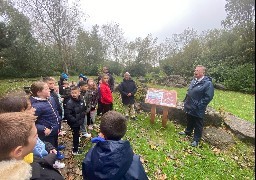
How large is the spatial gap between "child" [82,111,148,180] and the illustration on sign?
17.3 feet

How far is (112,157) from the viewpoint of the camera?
255 centimetres

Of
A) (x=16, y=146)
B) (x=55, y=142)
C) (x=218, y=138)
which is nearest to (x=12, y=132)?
(x=16, y=146)

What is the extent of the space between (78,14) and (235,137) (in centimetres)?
2267

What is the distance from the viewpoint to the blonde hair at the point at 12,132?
1718 millimetres

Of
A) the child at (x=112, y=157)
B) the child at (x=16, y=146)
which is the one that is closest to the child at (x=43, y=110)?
the child at (x=112, y=157)

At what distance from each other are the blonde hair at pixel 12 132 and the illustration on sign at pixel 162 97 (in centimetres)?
639

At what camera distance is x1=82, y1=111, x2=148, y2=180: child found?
255 centimetres

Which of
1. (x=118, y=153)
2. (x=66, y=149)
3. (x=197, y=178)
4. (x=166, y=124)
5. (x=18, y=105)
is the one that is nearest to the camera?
(x=118, y=153)

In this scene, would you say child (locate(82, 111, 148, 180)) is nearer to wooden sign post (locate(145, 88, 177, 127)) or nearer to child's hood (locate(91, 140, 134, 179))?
child's hood (locate(91, 140, 134, 179))

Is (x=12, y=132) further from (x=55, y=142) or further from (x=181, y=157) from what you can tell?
(x=181, y=157)

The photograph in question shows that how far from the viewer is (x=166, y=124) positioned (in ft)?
27.0

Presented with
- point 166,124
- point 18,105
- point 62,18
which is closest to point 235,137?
point 166,124

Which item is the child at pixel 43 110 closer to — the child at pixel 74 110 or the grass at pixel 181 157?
the child at pixel 74 110

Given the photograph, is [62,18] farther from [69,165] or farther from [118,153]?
[118,153]
